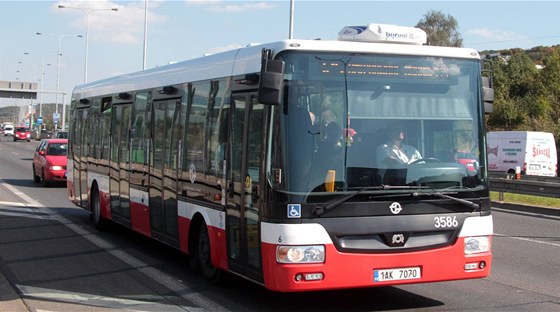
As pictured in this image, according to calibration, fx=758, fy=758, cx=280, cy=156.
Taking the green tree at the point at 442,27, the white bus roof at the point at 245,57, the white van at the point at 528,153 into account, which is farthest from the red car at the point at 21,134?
the white bus roof at the point at 245,57

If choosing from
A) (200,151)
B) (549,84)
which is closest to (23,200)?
(200,151)

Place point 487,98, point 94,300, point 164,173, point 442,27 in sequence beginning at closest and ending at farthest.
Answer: point 487,98, point 94,300, point 164,173, point 442,27

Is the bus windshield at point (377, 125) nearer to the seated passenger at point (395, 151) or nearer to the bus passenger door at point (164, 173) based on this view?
the seated passenger at point (395, 151)

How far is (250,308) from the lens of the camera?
7.68 metres

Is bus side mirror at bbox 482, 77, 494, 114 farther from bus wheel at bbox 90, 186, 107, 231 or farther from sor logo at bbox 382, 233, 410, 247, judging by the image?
bus wheel at bbox 90, 186, 107, 231

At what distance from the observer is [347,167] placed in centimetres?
700

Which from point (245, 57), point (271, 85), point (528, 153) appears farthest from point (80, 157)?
point (528, 153)

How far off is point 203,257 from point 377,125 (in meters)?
2.96

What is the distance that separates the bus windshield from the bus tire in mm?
2115

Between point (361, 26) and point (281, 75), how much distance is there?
1359mm

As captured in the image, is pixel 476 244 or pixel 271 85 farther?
pixel 476 244

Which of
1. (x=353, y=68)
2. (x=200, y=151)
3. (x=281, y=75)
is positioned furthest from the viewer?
(x=200, y=151)

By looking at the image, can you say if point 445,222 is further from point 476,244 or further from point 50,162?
point 50,162

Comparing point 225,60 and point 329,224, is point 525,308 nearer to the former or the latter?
point 329,224
